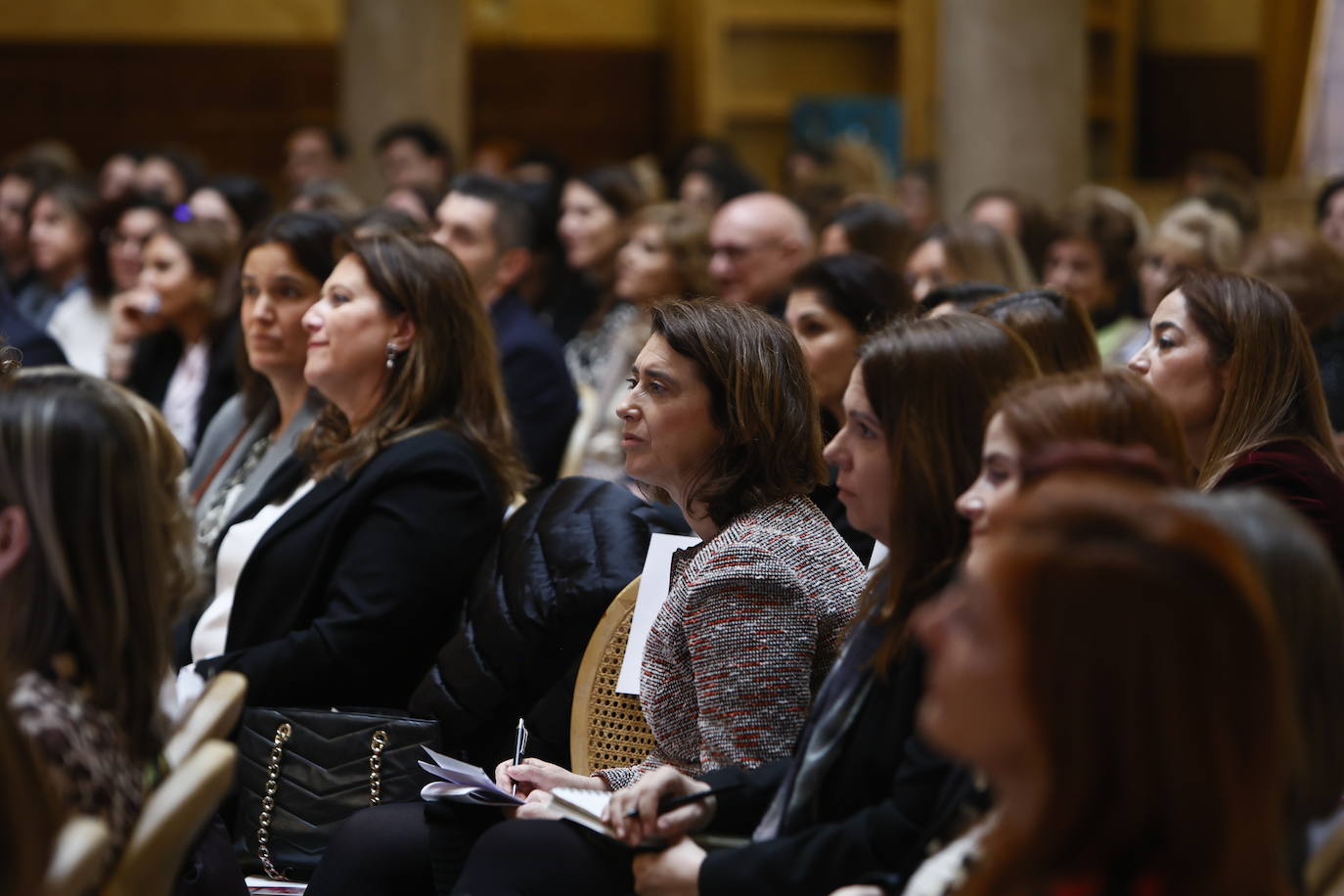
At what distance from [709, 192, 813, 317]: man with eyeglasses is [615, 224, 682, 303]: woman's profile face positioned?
0.18m

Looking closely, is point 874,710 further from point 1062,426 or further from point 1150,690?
point 1150,690

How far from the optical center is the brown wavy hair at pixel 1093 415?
203cm

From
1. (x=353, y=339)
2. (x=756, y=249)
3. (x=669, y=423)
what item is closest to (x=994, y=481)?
(x=669, y=423)

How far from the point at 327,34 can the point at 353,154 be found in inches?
120

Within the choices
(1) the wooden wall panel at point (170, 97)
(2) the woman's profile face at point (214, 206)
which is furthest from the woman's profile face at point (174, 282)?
(1) the wooden wall panel at point (170, 97)

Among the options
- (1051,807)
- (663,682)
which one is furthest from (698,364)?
(1051,807)

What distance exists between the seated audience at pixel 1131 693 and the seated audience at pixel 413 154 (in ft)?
27.4

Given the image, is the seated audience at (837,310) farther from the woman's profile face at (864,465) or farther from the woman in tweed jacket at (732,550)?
the woman's profile face at (864,465)

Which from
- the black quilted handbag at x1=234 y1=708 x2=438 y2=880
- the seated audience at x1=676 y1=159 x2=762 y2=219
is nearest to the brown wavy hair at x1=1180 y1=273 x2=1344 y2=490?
the black quilted handbag at x1=234 y1=708 x2=438 y2=880

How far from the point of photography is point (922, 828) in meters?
2.10

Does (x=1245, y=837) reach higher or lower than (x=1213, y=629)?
lower

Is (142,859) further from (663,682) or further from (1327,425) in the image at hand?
(1327,425)

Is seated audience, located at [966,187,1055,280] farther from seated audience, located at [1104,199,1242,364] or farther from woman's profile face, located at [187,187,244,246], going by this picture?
woman's profile face, located at [187,187,244,246]

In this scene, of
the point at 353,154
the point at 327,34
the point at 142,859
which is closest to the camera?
the point at 142,859
